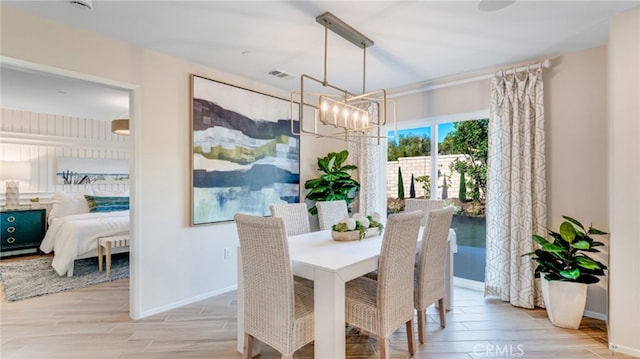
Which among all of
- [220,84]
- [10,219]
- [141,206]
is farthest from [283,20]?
[10,219]

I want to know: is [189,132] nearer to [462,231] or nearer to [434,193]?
[434,193]

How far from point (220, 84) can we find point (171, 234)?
1.72m

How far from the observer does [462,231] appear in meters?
3.91

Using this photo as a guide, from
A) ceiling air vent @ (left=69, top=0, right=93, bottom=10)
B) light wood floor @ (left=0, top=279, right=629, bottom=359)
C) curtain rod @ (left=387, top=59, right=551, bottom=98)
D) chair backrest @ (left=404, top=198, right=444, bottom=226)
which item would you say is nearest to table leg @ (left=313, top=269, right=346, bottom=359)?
light wood floor @ (left=0, top=279, right=629, bottom=359)

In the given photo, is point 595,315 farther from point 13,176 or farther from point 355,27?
point 13,176

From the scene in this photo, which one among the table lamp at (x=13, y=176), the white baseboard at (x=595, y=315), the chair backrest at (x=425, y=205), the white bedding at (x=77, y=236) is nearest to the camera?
the white baseboard at (x=595, y=315)

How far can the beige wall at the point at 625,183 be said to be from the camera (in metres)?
2.24

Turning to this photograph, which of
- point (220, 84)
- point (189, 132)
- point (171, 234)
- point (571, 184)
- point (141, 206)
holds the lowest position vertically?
point (171, 234)

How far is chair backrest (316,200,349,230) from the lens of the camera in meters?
3.41

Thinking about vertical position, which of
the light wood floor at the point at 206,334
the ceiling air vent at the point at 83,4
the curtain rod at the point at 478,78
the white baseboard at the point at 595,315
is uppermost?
the ceiling air vent at the point at 83,4

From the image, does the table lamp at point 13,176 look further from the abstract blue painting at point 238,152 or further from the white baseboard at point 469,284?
the white baseboard at point 469,284

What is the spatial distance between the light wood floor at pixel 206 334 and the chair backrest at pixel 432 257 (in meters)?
0.38

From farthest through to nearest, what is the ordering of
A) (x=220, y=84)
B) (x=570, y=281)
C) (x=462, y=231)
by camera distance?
1. (x=462, y=231)
2. (x=220, y=84)
3. (x=570, y=281)

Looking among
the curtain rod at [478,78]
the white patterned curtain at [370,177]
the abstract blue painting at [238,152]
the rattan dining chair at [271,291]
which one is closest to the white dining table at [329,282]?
the rattan dining chair at [271,291]
